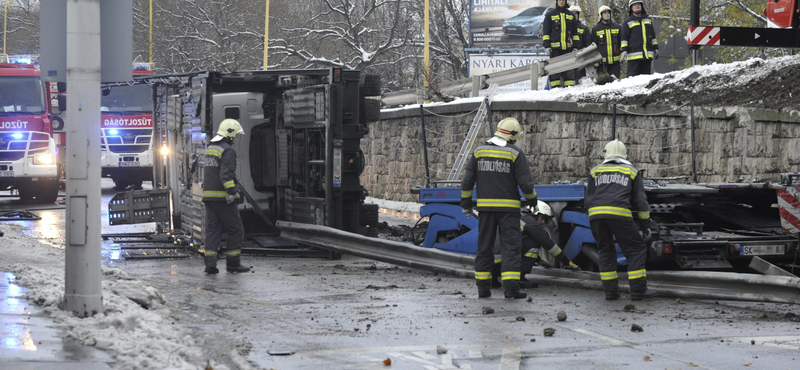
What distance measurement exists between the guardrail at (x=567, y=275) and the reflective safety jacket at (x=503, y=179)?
1.09 meters

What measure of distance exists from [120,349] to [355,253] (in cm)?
618

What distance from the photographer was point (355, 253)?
12.1 meters

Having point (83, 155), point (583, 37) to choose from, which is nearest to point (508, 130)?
point (83, 155)

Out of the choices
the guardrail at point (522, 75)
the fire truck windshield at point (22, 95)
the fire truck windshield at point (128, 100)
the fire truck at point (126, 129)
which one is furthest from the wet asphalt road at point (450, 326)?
the fire truck windshield at point (128, 100)

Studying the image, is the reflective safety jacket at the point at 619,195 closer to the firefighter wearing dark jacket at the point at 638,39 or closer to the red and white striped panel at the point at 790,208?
the red and white striped panel at the point at 790,208

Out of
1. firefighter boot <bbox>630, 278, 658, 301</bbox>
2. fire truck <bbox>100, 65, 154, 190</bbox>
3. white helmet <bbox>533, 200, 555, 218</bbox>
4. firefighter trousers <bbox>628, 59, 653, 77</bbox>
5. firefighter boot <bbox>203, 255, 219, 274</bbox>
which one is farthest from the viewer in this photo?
fire truck <bbox>100, 65, 154, 190</bbox>

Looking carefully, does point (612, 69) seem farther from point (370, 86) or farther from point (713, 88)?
point (370, 86)

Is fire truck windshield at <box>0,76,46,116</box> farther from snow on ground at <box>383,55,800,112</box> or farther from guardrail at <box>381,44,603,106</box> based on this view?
snow on ground at <box>383,55,800,112</box>

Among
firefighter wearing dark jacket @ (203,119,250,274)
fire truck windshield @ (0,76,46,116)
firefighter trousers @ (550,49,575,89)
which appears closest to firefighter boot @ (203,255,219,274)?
firefighter wearing dark jacket @ (203,119,250,274)

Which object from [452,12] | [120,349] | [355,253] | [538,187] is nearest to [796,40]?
[538,187]

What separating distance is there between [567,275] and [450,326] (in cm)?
263

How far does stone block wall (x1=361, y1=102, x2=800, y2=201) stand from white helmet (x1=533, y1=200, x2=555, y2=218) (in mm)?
5131

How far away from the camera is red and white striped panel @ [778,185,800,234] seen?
962 centimetres

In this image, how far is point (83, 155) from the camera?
22.3 feet
